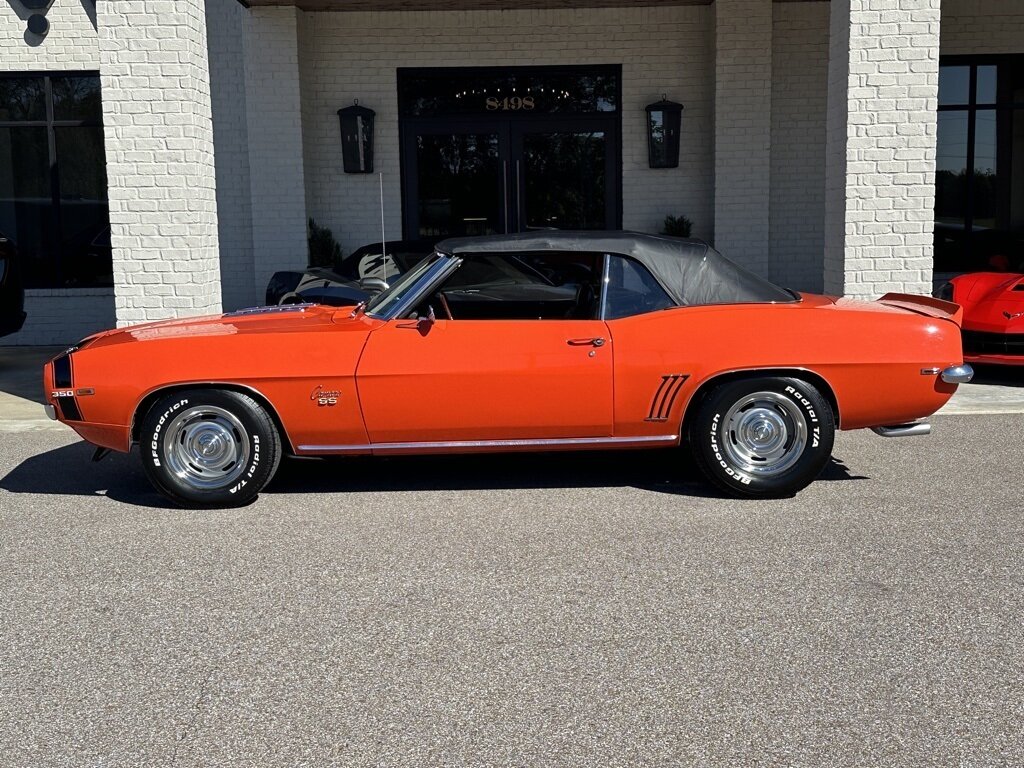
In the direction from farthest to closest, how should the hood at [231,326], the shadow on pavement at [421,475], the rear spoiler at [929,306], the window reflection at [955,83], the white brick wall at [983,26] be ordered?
the window reflection at [955,83] < the white brick wall at [983,26] < the shadow on pavement at [421,475] < the rear spoiler at [929,306] < the hood at [231,326]

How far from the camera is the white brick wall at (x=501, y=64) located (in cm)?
1431

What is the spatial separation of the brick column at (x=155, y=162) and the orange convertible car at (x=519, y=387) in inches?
117

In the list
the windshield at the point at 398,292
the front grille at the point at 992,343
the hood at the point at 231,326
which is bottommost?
the front grille at the point at 992,343

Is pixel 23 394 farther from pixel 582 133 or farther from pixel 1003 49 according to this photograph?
pixel 1003 49

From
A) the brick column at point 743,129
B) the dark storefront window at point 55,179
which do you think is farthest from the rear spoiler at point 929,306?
Answer: the dark storefront window at point 55,179

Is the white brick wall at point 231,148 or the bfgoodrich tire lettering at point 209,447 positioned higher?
the white brick wall at point 231,148

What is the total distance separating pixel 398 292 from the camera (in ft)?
20.9

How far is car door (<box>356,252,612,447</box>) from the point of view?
6.00 meters

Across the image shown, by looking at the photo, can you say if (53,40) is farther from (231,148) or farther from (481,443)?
(481,443)

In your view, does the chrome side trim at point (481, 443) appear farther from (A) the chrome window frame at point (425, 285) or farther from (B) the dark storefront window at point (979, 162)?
(B) the dark storefront window at point (979, 162)

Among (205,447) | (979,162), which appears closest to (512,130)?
(979,162)

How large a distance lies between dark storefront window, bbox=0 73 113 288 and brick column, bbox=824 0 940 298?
28.8ft

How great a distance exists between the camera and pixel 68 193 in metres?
14.0

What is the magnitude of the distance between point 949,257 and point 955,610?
11.2 m
